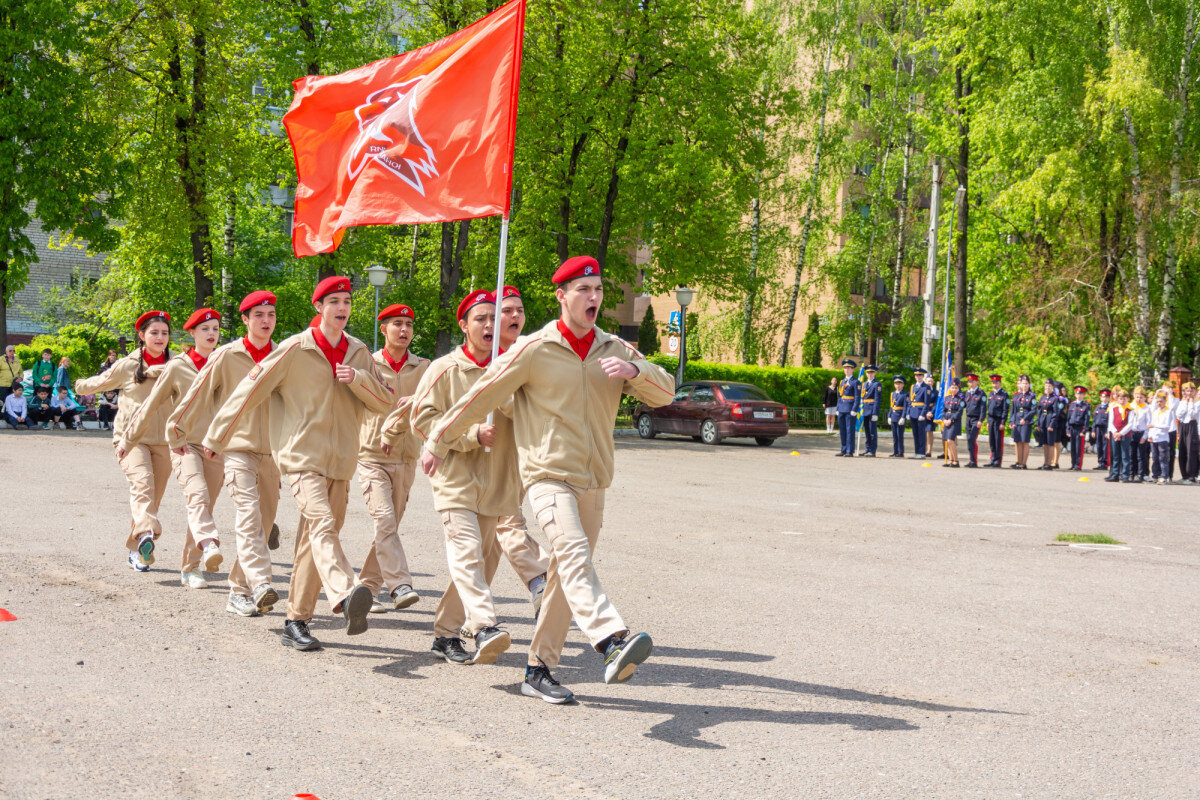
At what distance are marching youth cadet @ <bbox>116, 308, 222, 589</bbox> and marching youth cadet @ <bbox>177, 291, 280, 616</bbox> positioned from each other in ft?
0.85

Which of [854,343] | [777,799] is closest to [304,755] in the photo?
[777,799]

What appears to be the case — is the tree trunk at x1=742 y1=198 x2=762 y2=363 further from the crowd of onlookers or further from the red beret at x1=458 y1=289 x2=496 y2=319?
the red beret at x1=458 y1=289 x2=496 y2=319

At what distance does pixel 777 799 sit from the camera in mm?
4195

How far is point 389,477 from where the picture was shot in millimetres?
8039

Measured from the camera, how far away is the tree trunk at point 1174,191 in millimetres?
30984

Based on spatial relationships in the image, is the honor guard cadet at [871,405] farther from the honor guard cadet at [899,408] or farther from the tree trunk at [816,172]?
the tree trunk at [816,172]

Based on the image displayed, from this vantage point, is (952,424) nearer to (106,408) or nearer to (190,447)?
(190,447)

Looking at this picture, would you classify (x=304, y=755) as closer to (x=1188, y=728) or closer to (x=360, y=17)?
(x=1188, y=728)

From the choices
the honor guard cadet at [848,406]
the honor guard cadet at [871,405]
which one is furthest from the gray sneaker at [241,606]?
the honor guard cadet at [848,406]

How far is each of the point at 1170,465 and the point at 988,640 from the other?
16.5 meters

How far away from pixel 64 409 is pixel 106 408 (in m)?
1.12

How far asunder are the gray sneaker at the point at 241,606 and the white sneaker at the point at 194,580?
0.86 meters

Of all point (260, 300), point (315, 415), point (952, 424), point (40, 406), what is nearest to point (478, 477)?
point (315, 415)

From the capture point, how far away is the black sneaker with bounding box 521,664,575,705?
548cm
